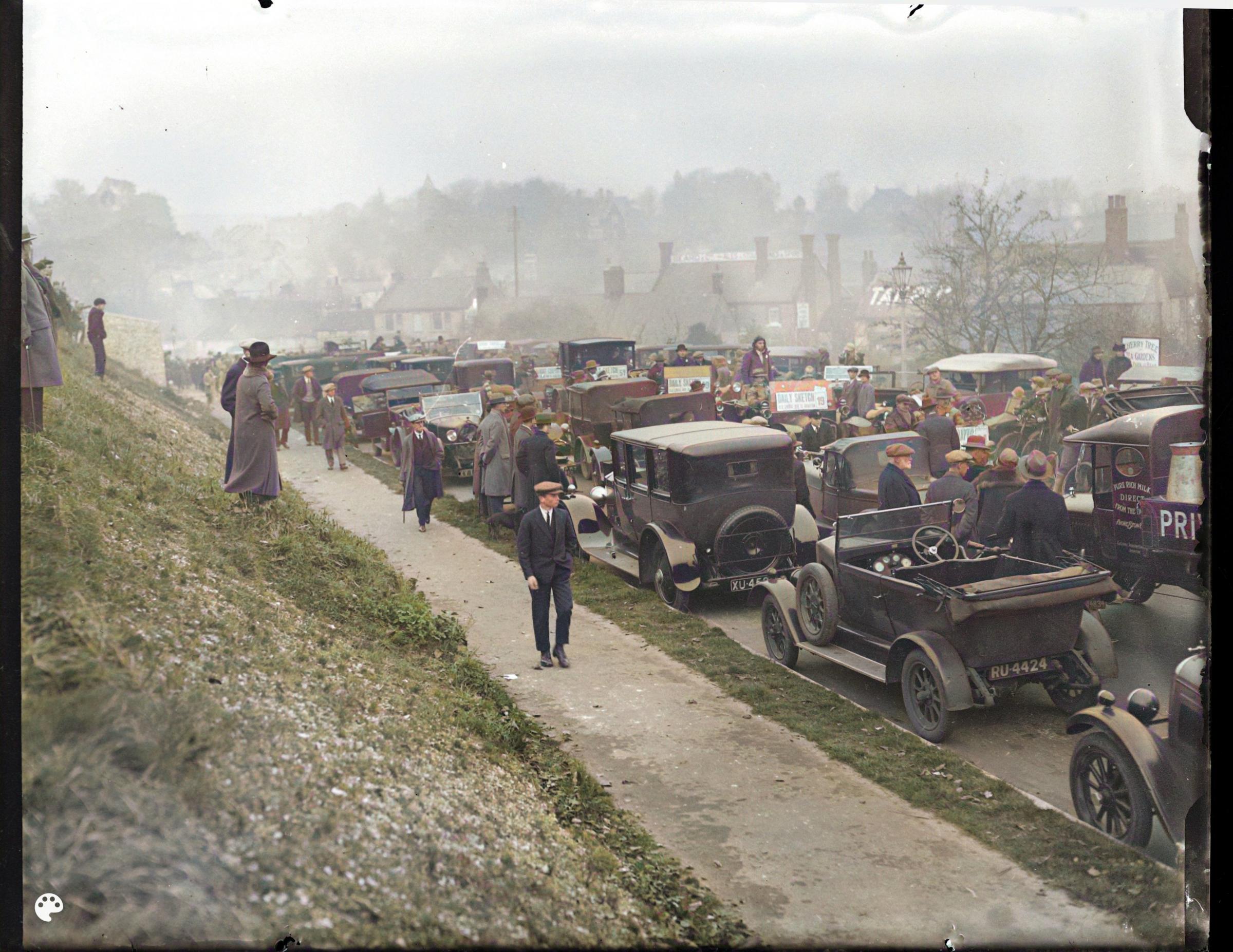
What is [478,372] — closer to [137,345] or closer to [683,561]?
[137,345]

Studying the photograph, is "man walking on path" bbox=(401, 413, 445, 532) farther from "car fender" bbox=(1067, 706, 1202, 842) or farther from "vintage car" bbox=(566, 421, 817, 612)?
"car fender" bbox=(1067, 706, 1202, 842)

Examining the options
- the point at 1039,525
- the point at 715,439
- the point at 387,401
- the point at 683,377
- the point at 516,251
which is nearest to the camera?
the point at 1039,525

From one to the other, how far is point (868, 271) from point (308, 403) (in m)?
12.6

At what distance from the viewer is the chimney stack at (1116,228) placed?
35.1 feet

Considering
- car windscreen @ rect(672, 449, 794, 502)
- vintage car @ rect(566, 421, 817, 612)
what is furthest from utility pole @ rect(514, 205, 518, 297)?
car windscreen @ rect(672, 449, 794, 502)

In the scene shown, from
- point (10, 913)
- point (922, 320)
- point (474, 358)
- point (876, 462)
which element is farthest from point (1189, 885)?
point (474, 358)

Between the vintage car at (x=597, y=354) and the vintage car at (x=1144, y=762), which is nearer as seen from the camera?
the vintage car at (x=1144, y=762)

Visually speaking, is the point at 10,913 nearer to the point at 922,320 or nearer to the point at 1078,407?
the point at 1078,407

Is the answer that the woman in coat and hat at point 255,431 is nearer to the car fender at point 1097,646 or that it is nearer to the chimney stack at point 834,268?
the car fender at point 1097,646

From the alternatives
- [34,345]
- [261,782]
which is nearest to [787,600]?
[261,782]

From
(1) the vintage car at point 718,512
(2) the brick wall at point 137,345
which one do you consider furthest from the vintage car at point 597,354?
(1) the vintage car at point 718,512

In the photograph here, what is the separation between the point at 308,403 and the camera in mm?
17438

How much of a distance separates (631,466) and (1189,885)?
24.1ft

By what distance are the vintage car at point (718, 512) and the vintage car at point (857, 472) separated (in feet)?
4.43
